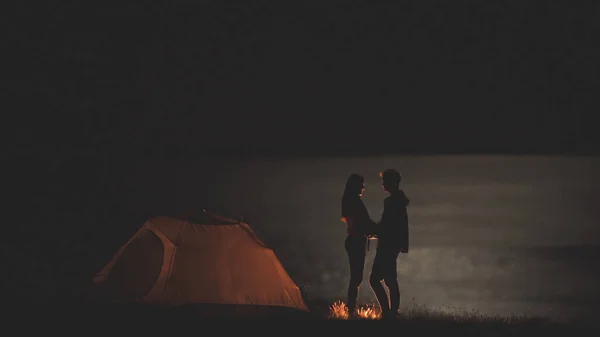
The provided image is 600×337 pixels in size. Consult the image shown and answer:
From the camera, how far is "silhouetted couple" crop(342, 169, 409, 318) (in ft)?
47.3

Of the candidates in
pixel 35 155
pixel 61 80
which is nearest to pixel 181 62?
pixel 61 80

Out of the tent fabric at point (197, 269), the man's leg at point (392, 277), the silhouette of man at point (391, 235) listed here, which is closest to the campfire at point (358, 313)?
the man's leg at point (392, 277)

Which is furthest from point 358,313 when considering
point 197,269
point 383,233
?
point 197,269

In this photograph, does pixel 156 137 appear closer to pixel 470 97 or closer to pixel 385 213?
pixel 470 97

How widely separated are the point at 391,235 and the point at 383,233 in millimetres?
107

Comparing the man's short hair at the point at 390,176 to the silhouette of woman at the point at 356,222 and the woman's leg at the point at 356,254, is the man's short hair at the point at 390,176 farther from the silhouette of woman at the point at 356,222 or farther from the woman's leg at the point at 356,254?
the woman's leg at the point at 356,254

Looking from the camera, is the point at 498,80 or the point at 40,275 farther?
the point at 498,80

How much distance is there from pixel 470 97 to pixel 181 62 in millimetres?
48806

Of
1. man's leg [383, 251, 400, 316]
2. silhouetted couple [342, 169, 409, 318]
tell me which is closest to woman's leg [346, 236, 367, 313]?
silhouetted couple [342, 169, 409, 318]

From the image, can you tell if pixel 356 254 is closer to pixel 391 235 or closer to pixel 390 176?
pixel 391 235

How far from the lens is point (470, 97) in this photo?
7008 inches

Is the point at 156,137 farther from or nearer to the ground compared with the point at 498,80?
nearer to the ground

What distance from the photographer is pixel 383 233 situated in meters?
14.5

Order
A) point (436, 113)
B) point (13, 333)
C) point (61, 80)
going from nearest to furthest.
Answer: point (13, 333) → point (61, 80) → point (436, 113)
